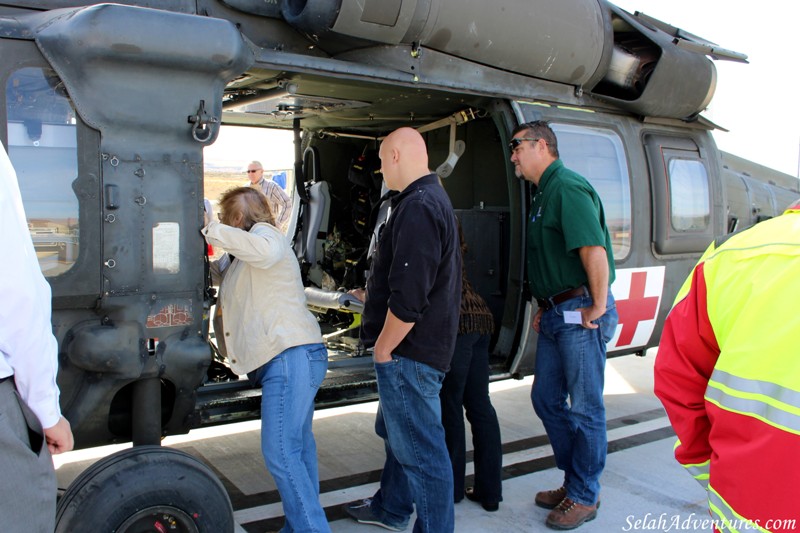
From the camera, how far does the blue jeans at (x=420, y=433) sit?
2922 millimetres

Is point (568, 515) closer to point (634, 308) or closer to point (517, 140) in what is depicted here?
point (634, 308)

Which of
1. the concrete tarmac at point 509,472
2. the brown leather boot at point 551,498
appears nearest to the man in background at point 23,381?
the concrete tarmac at point 509,472

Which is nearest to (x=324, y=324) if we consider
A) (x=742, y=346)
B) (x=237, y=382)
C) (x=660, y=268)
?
(x=237, y=382)

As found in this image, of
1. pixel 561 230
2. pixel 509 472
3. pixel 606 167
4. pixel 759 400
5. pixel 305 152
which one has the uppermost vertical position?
pixel 305 152

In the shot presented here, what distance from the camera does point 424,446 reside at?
9.65 ft

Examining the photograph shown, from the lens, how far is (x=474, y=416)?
3.66 m

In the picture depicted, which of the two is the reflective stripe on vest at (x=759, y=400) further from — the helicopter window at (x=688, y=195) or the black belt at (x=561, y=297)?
the helicopter window at (x=688, y=195)

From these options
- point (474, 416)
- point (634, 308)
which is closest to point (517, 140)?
point (474, 416)

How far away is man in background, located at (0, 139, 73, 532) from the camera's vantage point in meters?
1.70

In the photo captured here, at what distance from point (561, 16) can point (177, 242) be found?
2.60 meters

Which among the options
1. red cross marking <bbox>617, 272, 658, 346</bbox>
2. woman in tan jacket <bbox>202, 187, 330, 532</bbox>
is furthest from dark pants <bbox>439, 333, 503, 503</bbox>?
red cross marking <bbox>617, 272, 658, 346</bbox>

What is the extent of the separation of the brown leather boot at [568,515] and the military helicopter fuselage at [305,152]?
3.04 feet

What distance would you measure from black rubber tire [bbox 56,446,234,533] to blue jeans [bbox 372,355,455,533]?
732 mm

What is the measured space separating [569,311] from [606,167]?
4.69 feet
